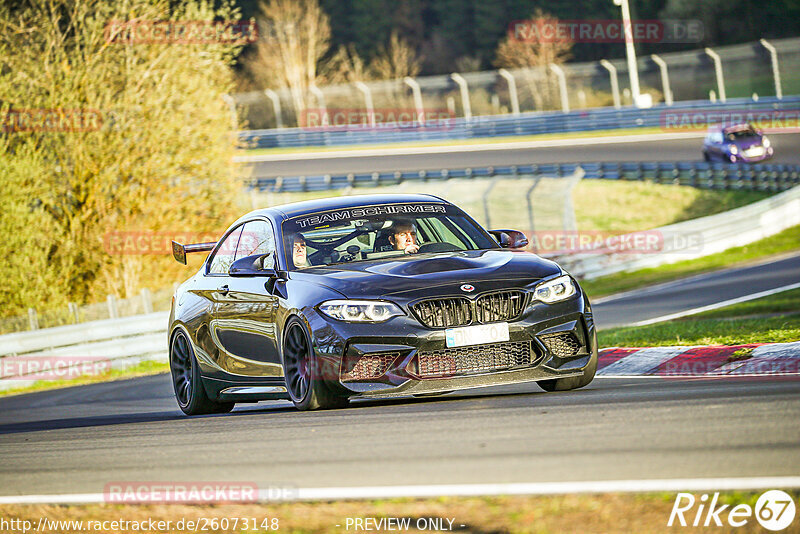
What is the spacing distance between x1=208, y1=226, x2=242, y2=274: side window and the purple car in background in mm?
32068

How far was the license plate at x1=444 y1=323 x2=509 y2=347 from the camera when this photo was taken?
7.83 meters

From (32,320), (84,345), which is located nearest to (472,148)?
(84,345)

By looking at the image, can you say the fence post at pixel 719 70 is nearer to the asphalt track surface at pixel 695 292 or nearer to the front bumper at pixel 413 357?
the asphalt track surface at pixel 695 292

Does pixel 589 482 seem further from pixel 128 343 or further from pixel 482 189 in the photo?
pixel 482 189

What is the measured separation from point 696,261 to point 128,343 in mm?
14943

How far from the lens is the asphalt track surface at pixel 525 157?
4372 centimetres

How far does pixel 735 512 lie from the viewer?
448cm

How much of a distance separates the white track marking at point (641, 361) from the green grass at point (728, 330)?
70 cm

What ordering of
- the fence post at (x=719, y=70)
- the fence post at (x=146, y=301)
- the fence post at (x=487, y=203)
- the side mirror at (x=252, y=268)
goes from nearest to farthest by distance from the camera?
the side mirror at (x=252, y=268)
the fence post at (x=146, y=301)
the fence post at (x=487, y=203)
the fence post at (x=719, y=70)

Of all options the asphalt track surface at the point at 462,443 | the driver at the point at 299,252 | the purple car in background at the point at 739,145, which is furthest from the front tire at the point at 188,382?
the purple car in background at the point at 739,145

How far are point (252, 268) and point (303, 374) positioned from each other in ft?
3.45

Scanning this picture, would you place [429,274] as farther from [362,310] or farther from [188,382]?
[188,382]

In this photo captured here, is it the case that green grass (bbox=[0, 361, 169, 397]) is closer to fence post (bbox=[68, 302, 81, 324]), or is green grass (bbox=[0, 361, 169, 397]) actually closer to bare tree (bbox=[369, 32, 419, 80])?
fence post (bbox=[68, 302, 81, 324])

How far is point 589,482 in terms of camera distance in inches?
201
